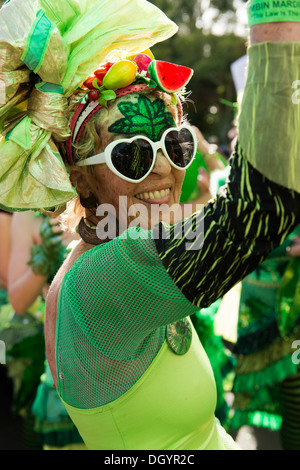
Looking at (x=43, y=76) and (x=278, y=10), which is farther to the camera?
(x=43, y=76)

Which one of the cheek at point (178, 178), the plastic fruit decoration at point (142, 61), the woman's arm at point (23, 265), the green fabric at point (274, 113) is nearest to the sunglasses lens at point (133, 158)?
the cheek at point (178, 178)

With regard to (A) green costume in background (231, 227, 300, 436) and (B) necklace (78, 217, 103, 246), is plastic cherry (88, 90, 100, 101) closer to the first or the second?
(B) necklace (78, 217, 103, 246)

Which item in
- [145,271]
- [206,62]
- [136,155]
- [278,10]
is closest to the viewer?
[278,10]

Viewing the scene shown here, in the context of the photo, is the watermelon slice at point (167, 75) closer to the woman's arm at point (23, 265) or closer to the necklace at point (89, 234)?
the necklace at point (89, 234)

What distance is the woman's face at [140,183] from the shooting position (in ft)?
4.96

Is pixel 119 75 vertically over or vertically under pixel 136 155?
over

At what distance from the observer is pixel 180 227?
100 centimetres

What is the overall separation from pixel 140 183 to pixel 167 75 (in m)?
0.33

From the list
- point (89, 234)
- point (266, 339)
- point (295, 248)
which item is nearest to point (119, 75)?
point (89, 234)

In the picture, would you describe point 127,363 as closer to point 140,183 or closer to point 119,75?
point 140,183

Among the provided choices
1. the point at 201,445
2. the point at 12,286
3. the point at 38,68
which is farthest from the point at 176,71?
the point at 12,286

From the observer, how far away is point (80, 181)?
5.38 feet

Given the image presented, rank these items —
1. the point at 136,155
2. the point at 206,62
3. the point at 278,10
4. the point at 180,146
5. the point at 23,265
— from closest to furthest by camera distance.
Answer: the point at 278,10
the point at 136,155
the point at 180,146
the point at 23,265
the point at 206,62

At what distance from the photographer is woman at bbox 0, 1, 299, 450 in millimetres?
916
